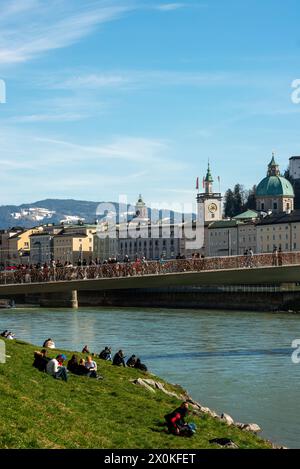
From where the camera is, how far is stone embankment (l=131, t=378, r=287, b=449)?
17.8 m

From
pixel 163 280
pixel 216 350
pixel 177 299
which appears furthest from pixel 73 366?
pixel 177 299

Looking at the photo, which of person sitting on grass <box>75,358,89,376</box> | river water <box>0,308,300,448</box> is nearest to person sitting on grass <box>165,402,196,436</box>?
river water <box>0,308,300,448</box>

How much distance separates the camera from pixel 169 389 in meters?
21.5

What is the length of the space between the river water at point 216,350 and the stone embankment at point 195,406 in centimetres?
40

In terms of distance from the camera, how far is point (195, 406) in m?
18.7

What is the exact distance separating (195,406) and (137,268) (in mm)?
15824

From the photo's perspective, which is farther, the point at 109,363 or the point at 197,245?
the point at 197,245

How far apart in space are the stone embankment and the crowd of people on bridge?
468 inches

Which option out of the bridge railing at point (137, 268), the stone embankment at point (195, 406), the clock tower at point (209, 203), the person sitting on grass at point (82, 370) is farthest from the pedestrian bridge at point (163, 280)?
the clock tower at point (209, 203)

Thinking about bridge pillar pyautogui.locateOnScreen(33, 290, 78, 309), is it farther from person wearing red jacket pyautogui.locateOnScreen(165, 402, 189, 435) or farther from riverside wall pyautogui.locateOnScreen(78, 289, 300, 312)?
person wearing red jacket pyautogui.locateOnScreen(165, 402, 189, 435)

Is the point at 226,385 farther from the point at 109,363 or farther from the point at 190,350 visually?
the point at 190,350

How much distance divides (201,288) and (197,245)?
60.3 meters

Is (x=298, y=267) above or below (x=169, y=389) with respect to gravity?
above
